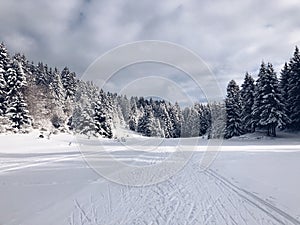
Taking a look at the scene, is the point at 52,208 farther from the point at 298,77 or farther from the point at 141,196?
the point at 298,77

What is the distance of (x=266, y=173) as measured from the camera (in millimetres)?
9781

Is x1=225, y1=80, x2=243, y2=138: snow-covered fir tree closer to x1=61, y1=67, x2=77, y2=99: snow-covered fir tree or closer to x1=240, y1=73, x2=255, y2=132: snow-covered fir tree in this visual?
x1=240, y1=73, x2=255, y2=132: snow-covered fir tree

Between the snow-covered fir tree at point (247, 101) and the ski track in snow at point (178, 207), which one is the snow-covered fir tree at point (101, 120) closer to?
the snow-covered fir tree at point (247, 101)

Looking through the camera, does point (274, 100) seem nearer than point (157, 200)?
No

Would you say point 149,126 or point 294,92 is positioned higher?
point 294,92

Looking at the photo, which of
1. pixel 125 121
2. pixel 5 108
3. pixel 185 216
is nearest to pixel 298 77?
pixel 185 216

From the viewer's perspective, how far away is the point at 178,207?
5.82 meters

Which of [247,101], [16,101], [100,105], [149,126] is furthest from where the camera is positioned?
[149,126]

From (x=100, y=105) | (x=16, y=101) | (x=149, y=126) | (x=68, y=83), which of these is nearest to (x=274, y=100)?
(x=100, y=105)

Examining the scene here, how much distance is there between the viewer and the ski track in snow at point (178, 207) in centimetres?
499

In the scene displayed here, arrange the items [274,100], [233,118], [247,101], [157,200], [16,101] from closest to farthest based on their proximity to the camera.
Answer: [157,200] → [274,100] → [16,101] → [247,101] → [233,118]

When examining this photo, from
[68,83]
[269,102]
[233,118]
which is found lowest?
[233,118]

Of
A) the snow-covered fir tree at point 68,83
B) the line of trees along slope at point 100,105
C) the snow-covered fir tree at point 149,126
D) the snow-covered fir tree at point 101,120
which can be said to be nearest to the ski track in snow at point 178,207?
the line of trees along slope at point 100,105

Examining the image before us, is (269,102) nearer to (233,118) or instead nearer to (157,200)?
(233,118)
